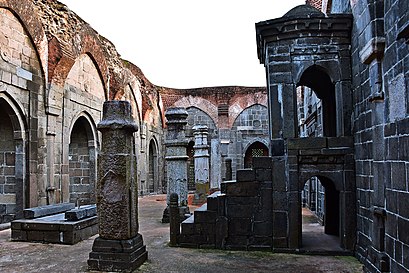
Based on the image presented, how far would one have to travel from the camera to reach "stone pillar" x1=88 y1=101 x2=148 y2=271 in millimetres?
5660

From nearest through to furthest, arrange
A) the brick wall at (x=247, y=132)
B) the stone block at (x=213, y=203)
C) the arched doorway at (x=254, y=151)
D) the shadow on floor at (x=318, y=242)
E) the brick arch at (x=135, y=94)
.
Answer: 1. the shadow on floor at (x=318, y=242)
2. the stone block at (x=213, y=203)
3. the brick arch at (x=135, y=94)
4. the brick wall at (x=247, y=132)
5. the arched doorway at (x=254, y=151)

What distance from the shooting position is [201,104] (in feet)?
78.7

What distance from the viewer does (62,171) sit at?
39.0ft

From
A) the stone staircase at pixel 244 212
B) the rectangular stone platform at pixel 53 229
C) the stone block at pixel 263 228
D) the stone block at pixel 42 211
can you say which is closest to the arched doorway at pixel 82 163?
the stone block at pixel 42 211

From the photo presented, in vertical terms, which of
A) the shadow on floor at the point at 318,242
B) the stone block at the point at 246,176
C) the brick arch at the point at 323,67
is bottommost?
the shadow on floor at the point at 318,242

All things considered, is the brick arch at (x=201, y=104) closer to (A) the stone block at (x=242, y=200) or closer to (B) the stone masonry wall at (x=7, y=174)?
(B) the stone masonry wall at (x=7, y=174)

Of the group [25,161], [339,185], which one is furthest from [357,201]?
[25,161]

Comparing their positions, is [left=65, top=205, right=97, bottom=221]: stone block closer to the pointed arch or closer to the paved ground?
the paved ground

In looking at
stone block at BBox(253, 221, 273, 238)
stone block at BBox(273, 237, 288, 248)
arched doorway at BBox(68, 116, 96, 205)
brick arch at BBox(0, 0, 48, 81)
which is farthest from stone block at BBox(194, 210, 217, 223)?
arched doorway at BBox(68, 116, 96, 205)

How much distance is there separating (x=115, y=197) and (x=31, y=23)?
692 centimetres

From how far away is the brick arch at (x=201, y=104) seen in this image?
78.1ft

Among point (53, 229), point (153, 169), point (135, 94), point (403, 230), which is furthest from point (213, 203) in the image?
point (153, 169)

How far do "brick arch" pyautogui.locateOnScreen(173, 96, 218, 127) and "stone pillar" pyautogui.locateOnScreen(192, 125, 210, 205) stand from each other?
317 inches

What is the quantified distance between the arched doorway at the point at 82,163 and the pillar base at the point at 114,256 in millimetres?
8656
